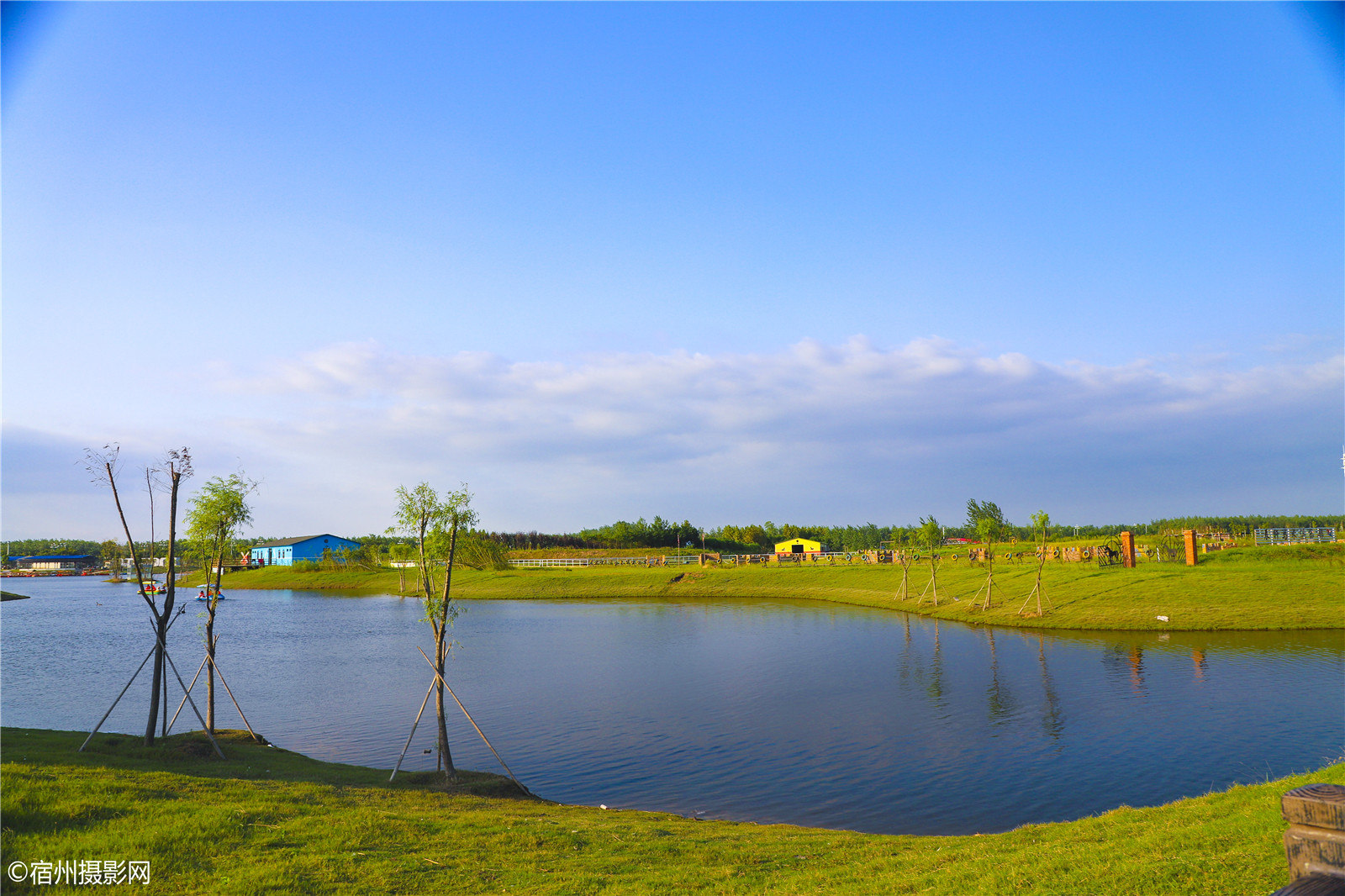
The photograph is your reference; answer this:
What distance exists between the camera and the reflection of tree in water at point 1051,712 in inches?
973

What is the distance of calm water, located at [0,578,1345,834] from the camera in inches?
779

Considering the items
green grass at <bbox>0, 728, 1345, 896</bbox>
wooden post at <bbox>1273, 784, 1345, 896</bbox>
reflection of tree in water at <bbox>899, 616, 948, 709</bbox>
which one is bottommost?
reflection of tree in water at <bbox>899, 616, 948, 709</bbox>

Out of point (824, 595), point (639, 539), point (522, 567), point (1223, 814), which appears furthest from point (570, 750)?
point (639, 539)

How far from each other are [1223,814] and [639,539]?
143 meters

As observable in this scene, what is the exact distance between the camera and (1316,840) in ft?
11.1

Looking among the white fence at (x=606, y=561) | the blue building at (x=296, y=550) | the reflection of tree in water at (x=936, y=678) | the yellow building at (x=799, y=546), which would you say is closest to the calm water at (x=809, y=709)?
the reflection of tree in water at (x=936, y=678)

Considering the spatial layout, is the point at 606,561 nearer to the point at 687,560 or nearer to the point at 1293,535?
the point at 687,560

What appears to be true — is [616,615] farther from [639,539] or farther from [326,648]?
[639,539]

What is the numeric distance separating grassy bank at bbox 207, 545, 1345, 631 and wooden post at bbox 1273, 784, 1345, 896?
158 feet

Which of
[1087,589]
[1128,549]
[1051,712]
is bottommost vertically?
[1051,712]

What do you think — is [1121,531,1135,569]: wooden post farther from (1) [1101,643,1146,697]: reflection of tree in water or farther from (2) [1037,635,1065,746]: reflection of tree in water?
(2) [1037,635,1065,746]: reflection of tree in water

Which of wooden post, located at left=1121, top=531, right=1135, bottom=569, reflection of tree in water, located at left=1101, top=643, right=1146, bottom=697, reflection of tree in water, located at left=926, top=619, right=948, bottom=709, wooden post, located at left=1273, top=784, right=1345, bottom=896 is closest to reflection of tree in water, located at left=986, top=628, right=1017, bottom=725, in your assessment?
reflection of tree in water, located at left=926, top=619, right=948, bottom=709

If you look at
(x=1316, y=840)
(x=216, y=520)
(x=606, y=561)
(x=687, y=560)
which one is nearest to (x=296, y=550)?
(x=606, y=561)

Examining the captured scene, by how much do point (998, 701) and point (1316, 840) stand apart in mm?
28766
